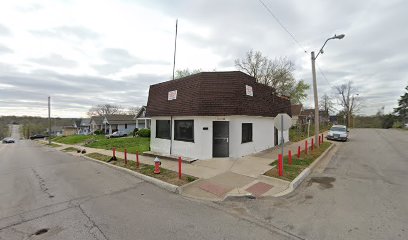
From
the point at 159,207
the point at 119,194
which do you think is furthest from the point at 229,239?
the point at 119,194

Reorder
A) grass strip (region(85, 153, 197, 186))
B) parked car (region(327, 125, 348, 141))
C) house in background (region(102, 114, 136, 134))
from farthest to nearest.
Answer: house in background (region(102, 114, 136, 134)), parked car (region(327, 125, 348, 141)), grass strip (region(85, 153, 197, 186))

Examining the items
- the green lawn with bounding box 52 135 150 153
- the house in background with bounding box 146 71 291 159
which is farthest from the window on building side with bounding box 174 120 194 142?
the green lawn with bounding box 52 135 150 153

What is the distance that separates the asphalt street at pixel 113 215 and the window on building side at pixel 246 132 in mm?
6562

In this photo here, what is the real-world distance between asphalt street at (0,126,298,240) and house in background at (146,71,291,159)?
4.57 meters

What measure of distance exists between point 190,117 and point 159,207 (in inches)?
266

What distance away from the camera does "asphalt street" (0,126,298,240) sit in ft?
14.5

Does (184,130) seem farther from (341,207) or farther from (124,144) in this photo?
(124,144)

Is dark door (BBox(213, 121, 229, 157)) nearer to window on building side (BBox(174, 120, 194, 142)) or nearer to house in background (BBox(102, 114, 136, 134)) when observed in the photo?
window on building side (BBox(174, 120, 194, 142))

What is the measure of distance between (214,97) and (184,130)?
2.71m

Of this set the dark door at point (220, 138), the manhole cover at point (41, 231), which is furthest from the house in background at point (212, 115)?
the manhole cover at point (41, 231)

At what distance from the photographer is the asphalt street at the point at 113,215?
4.42 metres

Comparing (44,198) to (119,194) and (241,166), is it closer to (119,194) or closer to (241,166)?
(119,194)

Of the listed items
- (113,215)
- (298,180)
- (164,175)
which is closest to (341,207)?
(298,180)

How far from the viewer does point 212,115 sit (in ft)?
36.8
